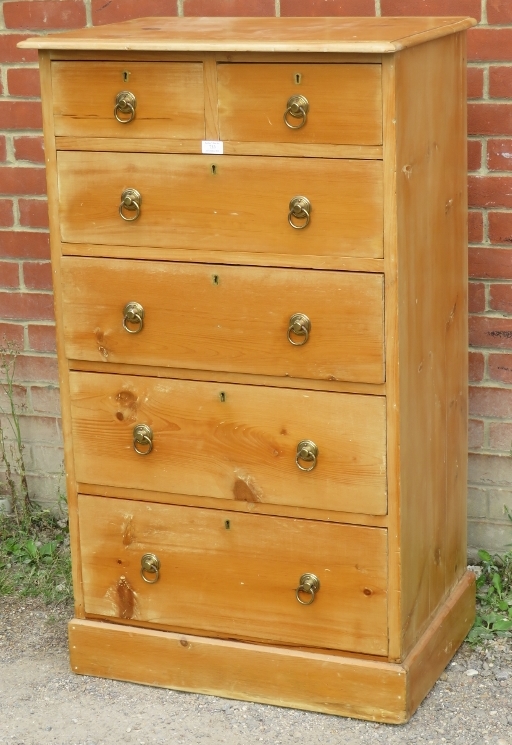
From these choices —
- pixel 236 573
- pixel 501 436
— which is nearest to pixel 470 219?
pixel 501 436

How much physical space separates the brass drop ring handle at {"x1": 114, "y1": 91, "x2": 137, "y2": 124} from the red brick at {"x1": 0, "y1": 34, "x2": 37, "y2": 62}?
1079 mm

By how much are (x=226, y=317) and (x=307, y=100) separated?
0.55 metres

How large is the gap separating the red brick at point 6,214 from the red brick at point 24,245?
0.09 feet

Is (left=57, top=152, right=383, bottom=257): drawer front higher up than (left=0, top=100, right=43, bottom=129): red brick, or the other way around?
(left=0, top=100, right=43, bottom=129): red brick

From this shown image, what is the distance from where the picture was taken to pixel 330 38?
2676 millimetres

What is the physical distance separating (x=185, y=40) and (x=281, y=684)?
161cm

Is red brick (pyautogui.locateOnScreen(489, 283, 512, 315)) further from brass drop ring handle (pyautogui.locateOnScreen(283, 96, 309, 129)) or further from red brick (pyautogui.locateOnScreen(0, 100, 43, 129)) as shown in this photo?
red brick (pyautogui.locateOnScreen(0, 100, 43, 129))

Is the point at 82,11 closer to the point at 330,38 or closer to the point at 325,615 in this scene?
the point at 330,38

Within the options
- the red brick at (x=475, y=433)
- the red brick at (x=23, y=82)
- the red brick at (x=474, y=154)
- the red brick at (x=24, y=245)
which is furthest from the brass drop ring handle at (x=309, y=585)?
the red brick at (x=23, y=82)

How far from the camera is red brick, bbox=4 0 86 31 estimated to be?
12.1 ft

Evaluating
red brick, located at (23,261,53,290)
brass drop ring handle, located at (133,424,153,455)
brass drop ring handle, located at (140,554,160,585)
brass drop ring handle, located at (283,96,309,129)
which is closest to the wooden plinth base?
brass drop ring handle, located at (140,554,160,585)

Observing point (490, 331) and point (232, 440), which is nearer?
point (232, 440)

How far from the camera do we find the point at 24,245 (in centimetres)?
395

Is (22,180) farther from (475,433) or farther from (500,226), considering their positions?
(475,433)
